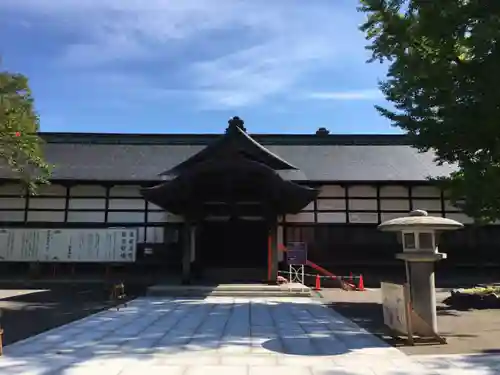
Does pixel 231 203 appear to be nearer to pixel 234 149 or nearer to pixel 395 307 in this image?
pixel 234 149

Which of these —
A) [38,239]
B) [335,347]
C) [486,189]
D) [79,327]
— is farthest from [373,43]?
[38,239]

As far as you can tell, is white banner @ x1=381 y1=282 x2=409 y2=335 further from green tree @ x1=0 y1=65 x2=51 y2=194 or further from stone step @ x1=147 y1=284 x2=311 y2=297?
green tree @ x1=0 y1=65 x2=51 y2=194

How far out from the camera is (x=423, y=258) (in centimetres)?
834

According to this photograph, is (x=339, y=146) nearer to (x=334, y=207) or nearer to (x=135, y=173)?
(x=334, y=207)

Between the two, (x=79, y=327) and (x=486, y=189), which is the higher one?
(x=486, y=189)

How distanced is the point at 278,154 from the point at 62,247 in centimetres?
1275

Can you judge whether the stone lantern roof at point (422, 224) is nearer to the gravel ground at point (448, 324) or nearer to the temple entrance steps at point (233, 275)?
the gravel ground at point (448, 324)

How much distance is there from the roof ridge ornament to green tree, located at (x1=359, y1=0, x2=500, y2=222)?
8.03 meters

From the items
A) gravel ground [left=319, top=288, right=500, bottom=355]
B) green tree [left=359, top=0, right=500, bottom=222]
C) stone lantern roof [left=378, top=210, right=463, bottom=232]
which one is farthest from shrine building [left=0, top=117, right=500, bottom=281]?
stone lantern roof [left=378, top=210, right=463, bottom=232]

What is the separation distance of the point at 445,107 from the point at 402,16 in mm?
3291

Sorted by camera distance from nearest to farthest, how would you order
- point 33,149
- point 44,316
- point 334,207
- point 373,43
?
point 44,316 → point 373,43 → point 33,149 → point 334,207

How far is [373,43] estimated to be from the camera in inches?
566

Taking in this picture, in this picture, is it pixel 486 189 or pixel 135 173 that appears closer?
pixel 486 189

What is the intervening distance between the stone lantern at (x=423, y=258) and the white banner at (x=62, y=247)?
14.8 m
